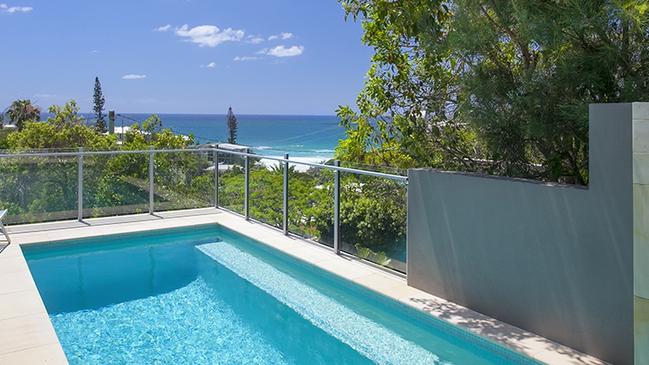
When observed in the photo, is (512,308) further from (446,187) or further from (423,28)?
(423,28)

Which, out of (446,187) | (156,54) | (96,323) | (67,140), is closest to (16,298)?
(96,323)

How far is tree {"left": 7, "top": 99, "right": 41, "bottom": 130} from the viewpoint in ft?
129

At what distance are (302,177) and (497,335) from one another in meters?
3.94

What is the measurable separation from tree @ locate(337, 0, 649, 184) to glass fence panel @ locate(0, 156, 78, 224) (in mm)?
5102

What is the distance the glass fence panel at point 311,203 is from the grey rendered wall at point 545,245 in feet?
5.97

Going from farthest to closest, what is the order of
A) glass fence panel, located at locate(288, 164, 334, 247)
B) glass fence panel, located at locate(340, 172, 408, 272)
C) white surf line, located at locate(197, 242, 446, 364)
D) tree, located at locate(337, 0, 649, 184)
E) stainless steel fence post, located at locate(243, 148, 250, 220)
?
stainless steel fence post, located at locate(243, 148, 250, 220) < glass fence panel, located at locate(288, 164, 334, 247) < glass fence panel, located at locate(340, 172, 408, 272) < white surf line, located at locate(197, 242, 446, 364) < tree, located at locate(337, 0, 649, 184)

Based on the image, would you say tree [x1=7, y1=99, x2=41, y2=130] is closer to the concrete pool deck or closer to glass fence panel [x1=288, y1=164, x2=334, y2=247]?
the concrete pool deck

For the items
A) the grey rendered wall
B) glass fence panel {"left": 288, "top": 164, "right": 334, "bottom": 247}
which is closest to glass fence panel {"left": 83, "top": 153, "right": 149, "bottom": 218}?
glass fence panel {"left": 288, "top": 164, "right": 334, "bottom": 247}

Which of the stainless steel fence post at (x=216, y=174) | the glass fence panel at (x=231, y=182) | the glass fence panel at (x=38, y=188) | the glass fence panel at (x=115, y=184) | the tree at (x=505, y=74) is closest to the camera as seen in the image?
the tree at (x=505, y=74)

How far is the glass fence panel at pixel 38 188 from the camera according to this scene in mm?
8164

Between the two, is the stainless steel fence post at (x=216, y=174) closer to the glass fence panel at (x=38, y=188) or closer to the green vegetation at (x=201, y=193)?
the green vegetation at (x=201, y=193)

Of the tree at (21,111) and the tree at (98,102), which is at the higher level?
the tree at (98,102)

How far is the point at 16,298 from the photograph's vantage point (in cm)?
514

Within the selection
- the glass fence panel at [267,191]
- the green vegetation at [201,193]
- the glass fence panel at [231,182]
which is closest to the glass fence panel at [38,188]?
the green vegetation at [201,193]
